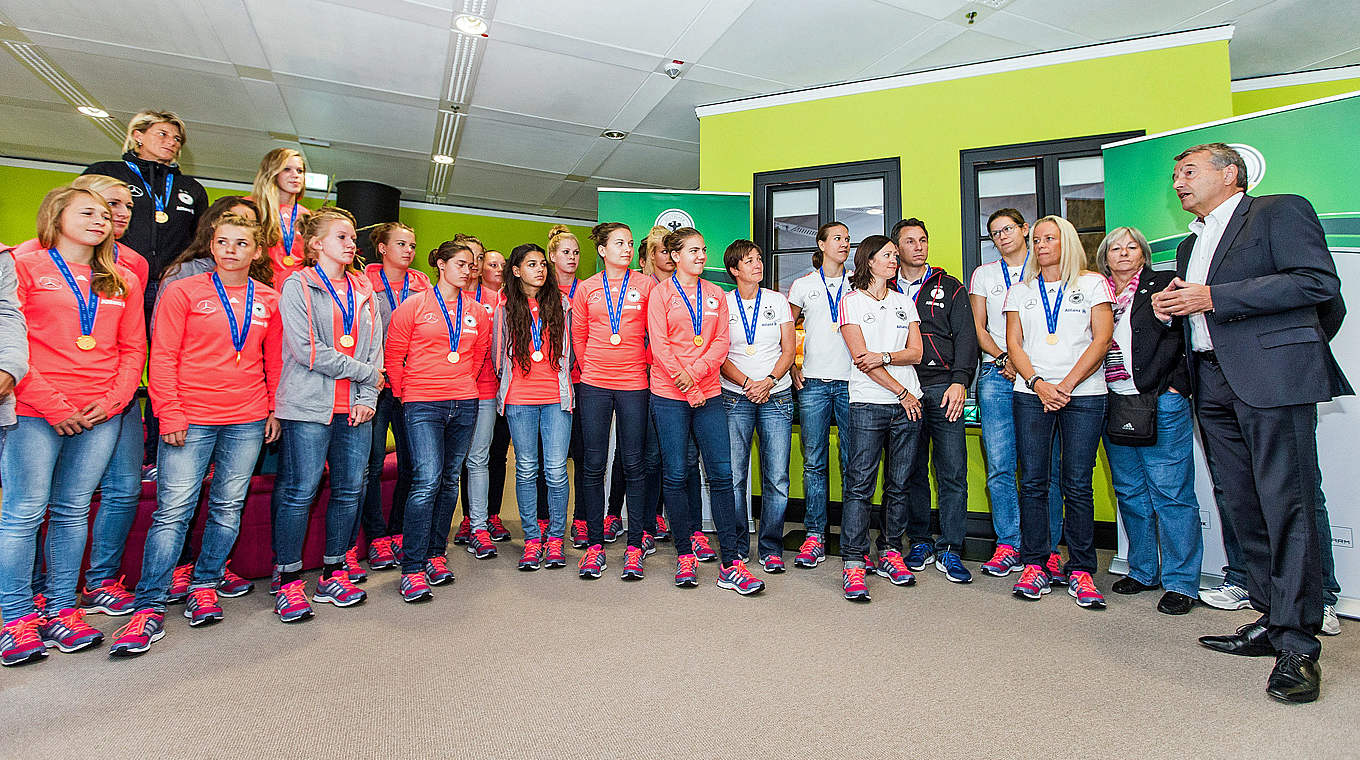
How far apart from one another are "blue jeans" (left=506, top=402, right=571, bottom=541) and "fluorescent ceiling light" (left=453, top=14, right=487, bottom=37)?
7.68 feet

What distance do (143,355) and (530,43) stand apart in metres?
2.87

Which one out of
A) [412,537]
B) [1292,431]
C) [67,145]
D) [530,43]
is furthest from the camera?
[67,145]

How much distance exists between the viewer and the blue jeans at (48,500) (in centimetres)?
221

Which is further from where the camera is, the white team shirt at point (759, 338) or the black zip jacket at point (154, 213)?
the white team shirt at point (759, 338)

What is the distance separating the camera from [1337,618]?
268cm

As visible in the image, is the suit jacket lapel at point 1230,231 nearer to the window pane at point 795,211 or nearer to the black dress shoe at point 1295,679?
the black dress shoe at point 1295,679

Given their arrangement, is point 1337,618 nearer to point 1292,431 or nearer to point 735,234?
point 1292,431

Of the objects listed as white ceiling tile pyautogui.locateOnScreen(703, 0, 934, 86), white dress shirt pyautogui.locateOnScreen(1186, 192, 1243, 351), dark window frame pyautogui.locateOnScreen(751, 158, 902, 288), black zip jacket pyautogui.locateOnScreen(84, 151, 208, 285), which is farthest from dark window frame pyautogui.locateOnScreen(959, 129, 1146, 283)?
black zip jacket pyautogui.locateOnScreen(84, 151, 208, 285)

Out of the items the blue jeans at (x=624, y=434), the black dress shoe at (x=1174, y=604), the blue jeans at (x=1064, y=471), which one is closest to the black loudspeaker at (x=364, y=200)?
the blue jeans at (x=624, y=434)

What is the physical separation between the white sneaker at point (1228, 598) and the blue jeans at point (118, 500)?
4.43 meters

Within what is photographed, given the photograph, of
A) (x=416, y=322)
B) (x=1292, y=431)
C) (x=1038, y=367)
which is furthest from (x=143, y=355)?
(x=1292, y=431)

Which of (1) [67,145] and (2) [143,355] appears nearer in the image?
(2) [143,355]

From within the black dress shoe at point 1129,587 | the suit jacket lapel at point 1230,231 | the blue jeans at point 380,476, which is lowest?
the black dress shoe at point 1129,587

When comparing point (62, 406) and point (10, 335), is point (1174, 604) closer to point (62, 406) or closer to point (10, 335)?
point (62, 406)
